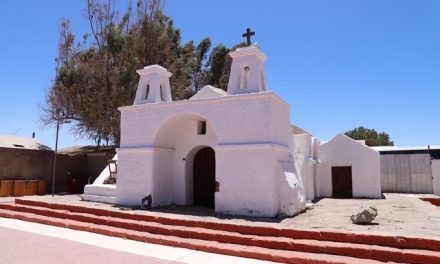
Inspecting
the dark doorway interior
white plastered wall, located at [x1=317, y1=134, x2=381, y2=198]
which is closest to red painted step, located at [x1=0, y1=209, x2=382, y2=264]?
white plastered wall, located at [x1=317, y1=134, x2=381, y2=198]

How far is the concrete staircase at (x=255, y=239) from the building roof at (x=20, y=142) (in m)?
12.3

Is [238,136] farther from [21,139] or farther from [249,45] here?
[21,139]

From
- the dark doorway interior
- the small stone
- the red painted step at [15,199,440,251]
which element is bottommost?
the red painted step at [15,199,440,251]

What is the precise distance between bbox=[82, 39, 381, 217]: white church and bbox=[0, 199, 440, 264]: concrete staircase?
1833 mm

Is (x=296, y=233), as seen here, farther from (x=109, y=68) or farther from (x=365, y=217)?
(x=109, y=68)

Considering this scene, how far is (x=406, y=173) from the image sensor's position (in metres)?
20.0

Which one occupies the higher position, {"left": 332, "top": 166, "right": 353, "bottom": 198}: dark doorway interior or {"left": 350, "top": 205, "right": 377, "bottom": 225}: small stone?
{"left": 332, "top": 166, "right": 353, "bottom": 198}: dark doorway interior

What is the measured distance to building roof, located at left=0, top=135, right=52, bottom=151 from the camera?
20.8 m

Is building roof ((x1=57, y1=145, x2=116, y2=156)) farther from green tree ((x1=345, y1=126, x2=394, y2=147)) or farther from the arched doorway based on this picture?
green tree ((x1=345, y1=126, x2=394, y2=147))

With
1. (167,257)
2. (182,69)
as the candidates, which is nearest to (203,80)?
(182,69)

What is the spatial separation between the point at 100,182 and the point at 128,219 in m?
5.47

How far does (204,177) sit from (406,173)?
1390 cm

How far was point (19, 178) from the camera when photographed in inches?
701

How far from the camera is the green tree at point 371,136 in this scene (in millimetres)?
46406
